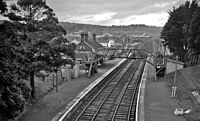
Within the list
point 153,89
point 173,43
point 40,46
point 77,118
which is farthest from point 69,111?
point 173,43

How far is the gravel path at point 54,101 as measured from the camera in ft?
50.4

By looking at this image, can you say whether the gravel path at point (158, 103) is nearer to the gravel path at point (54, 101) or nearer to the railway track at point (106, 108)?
the railway track at point (106, 108)

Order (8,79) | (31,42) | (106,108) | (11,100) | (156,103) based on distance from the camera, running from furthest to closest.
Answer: (156,103) → (106,108) → (31,42) → (11,100) → (8,79)

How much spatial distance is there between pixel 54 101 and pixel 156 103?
Answer: 32.6 feet

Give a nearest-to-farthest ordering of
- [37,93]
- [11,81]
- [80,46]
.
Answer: [11,81] → [37,93] → [80,46]

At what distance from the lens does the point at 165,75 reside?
3225 cm

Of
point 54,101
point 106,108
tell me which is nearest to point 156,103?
point 106,108

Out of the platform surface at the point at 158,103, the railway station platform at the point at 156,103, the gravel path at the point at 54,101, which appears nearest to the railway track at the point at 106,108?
the railway station platform at the point at 156,103

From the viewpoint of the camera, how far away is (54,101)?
19.1 metres

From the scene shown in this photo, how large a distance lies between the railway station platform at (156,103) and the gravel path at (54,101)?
710 centimetres

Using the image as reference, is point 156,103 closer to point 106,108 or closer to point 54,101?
point 106,108

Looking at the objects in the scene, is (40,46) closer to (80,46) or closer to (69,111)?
(69,111)

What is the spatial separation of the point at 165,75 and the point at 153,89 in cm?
880

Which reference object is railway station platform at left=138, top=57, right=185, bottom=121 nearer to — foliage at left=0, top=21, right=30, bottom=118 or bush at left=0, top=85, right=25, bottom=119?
bush at left=0, top=85, right=25, bottom=119
